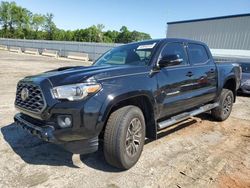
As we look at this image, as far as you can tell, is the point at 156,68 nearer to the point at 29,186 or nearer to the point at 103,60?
the point at 103,60

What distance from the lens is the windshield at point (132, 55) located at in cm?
441

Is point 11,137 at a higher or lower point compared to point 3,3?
lower

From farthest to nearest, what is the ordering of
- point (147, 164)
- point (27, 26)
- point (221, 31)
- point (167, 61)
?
1. point (27, 26)
2. point (221, 31)
3. point (167, 61)
4. point (147, 164)

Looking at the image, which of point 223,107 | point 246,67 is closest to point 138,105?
point 223,107

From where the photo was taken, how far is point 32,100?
3.55 metres

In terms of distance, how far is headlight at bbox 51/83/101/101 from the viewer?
3.22 metres

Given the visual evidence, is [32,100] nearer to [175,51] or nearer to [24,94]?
[24,94]

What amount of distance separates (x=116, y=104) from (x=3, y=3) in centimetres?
8998

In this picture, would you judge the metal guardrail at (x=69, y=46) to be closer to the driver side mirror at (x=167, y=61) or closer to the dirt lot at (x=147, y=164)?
the dirt lot at (x=147, y=164)

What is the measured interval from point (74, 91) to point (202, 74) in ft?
10.5

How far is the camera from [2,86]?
32.7ft

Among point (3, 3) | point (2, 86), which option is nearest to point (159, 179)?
point (2, 86)

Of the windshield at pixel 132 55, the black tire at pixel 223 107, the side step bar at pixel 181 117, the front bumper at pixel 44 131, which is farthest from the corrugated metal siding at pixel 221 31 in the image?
the front bumper at pixel 44 131

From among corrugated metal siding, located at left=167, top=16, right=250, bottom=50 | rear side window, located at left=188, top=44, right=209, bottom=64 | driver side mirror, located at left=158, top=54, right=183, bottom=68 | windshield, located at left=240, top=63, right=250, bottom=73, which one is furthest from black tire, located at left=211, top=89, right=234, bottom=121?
corrugated metal siding, located at left=167, top=16, right=250, bottom=50
